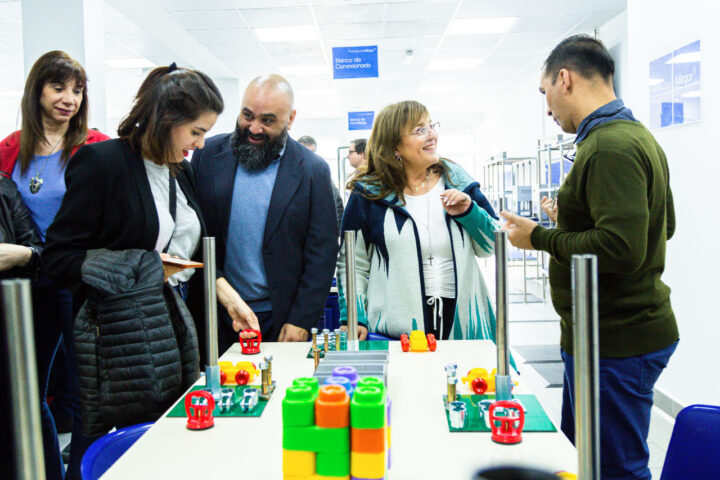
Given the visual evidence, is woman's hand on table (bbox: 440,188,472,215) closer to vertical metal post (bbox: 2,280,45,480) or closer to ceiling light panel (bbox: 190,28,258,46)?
vertical metal post (bbox: 2,280,45,480)

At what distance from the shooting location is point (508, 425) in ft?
3.62

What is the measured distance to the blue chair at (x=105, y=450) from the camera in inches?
47.8

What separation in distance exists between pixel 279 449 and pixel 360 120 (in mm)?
9708

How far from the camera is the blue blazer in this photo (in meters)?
2.00

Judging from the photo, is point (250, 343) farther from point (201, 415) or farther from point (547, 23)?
point (547, 23)

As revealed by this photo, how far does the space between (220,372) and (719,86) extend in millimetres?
2639

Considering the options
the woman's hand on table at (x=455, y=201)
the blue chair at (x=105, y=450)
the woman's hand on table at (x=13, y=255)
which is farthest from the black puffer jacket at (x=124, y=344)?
the woman's hand on table at (x=455, y=201)

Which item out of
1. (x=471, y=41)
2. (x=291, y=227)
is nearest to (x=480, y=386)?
(x=291, y=227)

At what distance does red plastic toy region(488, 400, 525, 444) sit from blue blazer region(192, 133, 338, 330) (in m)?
0.98

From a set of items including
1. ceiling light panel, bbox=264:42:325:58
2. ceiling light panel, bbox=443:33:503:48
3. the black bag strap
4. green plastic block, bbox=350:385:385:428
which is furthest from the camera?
ceiling light panel, bbox=264:42:325:58

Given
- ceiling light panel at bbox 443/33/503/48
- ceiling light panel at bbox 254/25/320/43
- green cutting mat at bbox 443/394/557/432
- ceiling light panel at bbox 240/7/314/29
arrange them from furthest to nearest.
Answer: ceiling light panel at bbox 443/33/503/48 < ceiling light panel at bbox 254/25/320/43 < ceiling light panel at bbox 240/7/314/29 < green cutting mat at bbox 443/394/557/432

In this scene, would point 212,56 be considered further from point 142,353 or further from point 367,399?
point 367,399

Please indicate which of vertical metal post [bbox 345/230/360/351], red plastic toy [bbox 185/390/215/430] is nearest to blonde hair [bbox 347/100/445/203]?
vertical metal post [bbox 345/230/360/351]

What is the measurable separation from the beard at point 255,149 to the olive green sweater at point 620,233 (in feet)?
3.16
